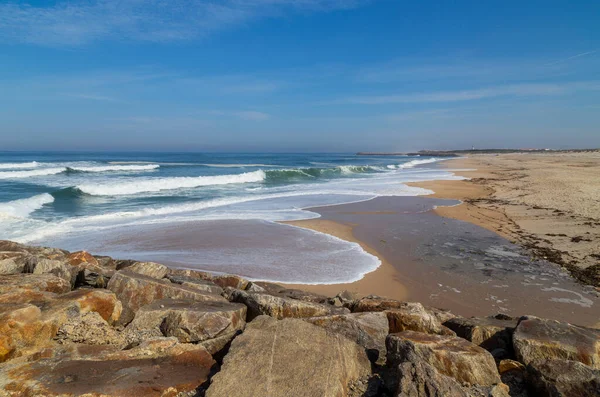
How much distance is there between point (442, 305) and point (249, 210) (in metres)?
10.5

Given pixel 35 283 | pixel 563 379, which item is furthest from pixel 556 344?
pixel 35 283

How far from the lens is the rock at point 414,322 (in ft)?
13.2

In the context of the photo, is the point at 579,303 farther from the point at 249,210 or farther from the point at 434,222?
the point at 249,210

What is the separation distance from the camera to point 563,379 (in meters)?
2.76

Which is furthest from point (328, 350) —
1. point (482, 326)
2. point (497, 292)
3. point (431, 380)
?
point (497, 292)

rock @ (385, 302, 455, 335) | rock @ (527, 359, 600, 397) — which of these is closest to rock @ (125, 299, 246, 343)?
rock @ (385, 302, 455, 335)

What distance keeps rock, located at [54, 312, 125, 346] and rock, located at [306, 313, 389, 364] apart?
200cm

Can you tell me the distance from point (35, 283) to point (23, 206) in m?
14.4

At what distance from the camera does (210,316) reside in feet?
12.9

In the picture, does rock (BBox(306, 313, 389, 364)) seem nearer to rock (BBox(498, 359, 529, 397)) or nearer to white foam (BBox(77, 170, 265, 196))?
rock (BBox(498, 359, 529, 397))

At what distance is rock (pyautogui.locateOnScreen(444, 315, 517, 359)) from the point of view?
3.77m

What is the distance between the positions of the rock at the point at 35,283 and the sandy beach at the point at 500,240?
159 inches

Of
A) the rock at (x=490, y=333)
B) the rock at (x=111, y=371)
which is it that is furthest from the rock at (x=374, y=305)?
the rock at (x=111, y=371)

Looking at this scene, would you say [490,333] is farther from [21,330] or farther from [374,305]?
[21,330]
